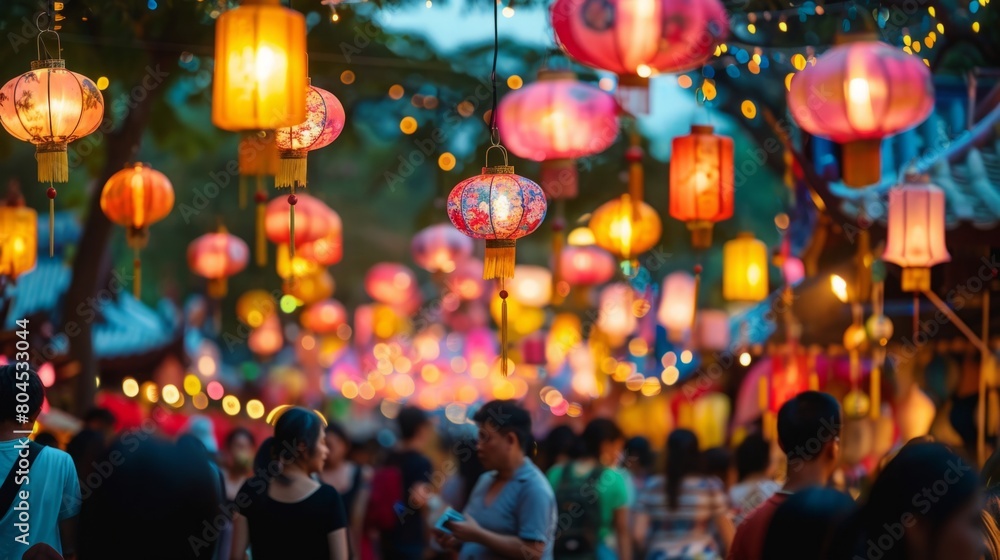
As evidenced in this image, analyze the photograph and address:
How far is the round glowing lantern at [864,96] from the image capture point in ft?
21.1

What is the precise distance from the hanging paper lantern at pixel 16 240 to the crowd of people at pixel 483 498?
1858 mm

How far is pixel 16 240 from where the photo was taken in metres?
9.12

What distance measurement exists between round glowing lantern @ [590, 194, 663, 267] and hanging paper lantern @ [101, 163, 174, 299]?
376cm

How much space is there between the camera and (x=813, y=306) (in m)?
10.7

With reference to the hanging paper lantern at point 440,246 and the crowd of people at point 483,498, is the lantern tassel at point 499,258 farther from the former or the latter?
the hanging paper lantern at point 440,246

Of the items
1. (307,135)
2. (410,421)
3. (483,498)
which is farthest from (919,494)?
(410,421)

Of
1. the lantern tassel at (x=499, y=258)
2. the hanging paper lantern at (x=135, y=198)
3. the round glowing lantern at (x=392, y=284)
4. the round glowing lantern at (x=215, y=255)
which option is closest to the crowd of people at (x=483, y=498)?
the lantern tassel at (x=499, y=258)

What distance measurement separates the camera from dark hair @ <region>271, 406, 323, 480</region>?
4.91m

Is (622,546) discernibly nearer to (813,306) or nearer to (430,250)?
(813,306)

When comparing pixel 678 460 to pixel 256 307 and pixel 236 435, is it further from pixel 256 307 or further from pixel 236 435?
pixel 256 307

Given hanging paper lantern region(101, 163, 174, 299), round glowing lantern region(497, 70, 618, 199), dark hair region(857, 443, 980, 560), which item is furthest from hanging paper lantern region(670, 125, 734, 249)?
dark hair region(857, 443, 980, 560)

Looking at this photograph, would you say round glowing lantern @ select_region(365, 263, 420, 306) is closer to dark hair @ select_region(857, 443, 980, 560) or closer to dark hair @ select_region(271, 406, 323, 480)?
dark hair @ select_region(271, 406, 323, 480)

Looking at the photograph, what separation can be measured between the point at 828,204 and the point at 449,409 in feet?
60.7

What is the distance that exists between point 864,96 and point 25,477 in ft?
14.2
